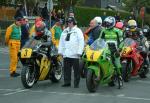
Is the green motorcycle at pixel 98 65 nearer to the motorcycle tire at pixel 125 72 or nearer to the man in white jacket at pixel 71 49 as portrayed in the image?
the man in white jacket at pixel 71 49

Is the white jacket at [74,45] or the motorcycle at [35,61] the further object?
the white jacket at [74,45]

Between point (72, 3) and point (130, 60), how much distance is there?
32.4 meters

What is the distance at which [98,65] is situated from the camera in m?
14.5

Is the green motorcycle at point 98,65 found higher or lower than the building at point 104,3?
lower

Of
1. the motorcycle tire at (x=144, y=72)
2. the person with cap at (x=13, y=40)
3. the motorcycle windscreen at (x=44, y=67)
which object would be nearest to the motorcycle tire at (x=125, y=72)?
the motorcycle tire at (x=144, y=72)

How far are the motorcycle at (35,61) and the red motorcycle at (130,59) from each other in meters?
2.26

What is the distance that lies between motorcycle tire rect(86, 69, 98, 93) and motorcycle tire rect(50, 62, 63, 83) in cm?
225

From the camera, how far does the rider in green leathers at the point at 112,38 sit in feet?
50.6

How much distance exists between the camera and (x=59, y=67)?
16.9 metres

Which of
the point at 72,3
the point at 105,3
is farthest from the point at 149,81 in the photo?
the point at 105,3

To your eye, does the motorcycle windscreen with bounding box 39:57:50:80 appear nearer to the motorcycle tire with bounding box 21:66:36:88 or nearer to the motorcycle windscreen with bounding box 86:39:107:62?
the motorcycle tire with bounding box 21:66:36:88

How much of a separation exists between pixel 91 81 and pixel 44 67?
185 cm

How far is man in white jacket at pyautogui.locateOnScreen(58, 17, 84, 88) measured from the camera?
15.4m

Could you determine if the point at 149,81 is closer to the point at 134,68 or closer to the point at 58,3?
the point at 134,68
